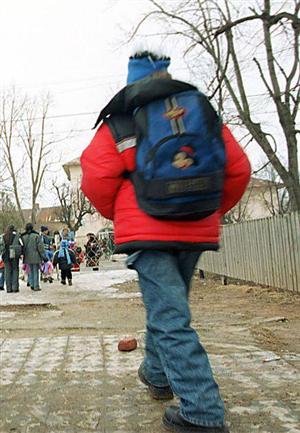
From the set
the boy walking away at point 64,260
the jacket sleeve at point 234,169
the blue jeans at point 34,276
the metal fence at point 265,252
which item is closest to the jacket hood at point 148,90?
the jacket sleeve at point 234,169

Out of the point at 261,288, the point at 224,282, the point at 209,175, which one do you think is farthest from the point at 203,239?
the point at 224,282

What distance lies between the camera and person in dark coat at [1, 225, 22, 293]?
47.6ft

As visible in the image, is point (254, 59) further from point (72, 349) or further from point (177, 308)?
point (177, 308)

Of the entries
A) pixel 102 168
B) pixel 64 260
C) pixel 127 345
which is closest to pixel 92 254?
pixel 64 260

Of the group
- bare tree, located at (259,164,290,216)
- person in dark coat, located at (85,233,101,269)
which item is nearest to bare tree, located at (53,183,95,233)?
bare tree, located at (259,164,290,216)

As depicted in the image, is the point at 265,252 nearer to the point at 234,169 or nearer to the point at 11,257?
the point at 11,257

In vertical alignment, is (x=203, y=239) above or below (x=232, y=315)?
above

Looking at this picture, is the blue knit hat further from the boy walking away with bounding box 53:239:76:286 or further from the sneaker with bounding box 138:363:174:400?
the boy walking away with bounding box 53:239:76:286

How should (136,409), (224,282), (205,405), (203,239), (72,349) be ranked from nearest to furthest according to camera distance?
(205,405)
(203,239)
(136,409)
(72,349)
(224,282)

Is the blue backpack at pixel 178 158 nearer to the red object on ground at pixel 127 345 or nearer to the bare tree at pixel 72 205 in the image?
the red object on ground at pixel 127 345

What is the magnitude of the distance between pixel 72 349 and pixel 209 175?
303cm

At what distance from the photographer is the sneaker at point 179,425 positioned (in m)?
2.77

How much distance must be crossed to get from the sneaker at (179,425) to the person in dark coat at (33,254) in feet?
40.2

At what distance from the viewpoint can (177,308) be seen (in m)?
2.90
